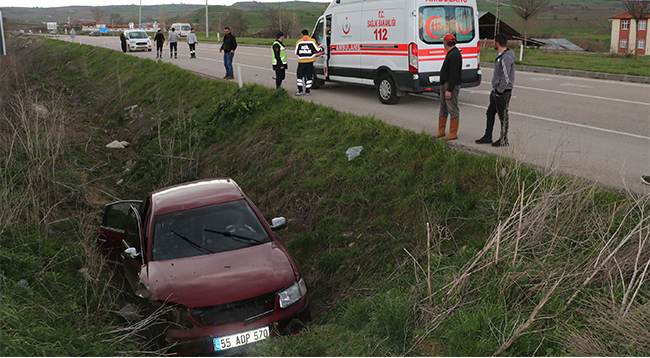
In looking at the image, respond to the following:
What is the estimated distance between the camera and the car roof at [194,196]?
6.15m

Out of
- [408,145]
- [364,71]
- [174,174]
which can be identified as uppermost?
[364,71]

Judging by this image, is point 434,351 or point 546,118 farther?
point 546,118

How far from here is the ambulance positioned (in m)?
11.6

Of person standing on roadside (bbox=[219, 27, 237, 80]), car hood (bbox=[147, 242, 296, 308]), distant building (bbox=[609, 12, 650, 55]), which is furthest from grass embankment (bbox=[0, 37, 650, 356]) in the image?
distant building (bbox=[609, 12, 650, 55])

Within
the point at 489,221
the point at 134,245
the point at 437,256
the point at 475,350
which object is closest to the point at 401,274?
the point at 437,256

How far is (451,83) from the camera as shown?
8.45m

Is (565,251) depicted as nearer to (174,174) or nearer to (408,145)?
(408,145)

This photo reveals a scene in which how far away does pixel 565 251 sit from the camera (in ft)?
15.7

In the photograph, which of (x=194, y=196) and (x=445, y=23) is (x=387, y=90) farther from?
(x=194, y=196)

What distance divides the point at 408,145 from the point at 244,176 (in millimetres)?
4167

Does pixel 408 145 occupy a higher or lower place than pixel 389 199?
higher

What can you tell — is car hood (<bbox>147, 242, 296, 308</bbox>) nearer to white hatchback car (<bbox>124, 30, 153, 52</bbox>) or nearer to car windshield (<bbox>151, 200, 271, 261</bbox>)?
car windshield (<bbox>151, 200, 271, 261</bbox>)

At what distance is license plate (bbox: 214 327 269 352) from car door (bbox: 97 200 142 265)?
→ 2.65 m

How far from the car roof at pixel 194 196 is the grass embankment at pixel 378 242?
0.92 meters
